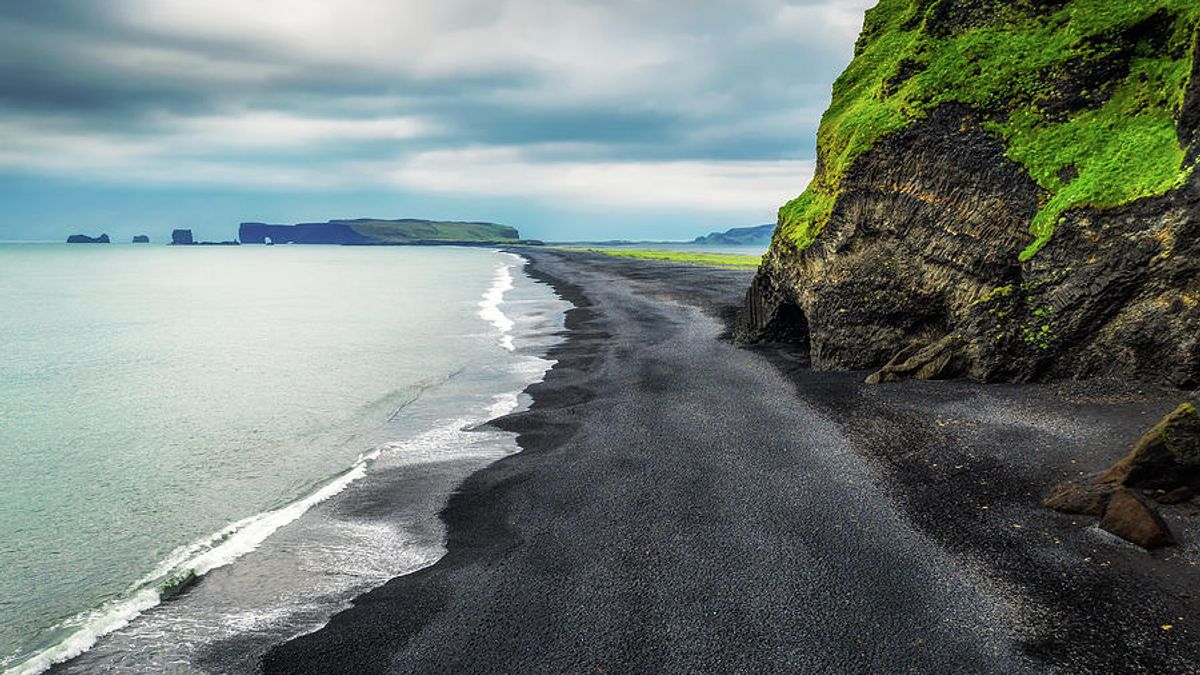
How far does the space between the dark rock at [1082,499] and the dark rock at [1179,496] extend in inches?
25.8

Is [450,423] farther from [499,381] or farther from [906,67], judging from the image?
[906,67]

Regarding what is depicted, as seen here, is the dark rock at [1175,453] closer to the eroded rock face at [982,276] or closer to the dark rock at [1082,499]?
the dark rock at [1082,499]

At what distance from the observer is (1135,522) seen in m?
9.13

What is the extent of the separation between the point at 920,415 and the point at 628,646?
35.9ft

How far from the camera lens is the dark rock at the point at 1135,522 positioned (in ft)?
29.2

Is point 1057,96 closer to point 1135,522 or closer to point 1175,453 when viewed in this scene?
point 1175,453

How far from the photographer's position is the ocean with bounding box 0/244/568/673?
29.7ft

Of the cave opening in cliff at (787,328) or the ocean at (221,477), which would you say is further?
the cave opening in cliff at (787,328)

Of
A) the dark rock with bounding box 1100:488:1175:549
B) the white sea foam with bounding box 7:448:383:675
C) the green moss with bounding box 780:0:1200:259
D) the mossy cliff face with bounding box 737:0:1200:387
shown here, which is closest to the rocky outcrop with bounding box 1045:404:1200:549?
the dark rock with bounding box 1100:488:1175:549

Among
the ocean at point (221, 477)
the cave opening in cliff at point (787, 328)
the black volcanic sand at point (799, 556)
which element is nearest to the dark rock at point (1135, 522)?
the black volcanic sand at point (799, 556)

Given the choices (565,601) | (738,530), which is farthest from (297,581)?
(738,530)

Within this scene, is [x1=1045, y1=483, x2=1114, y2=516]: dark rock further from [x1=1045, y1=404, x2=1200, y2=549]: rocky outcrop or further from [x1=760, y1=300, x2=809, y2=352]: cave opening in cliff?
[x1=760, y1=300, x2=809, y2=352]: cave opening in cliff

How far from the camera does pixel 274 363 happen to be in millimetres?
30531

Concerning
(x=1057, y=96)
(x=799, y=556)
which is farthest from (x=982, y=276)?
(x=799, y=556)
